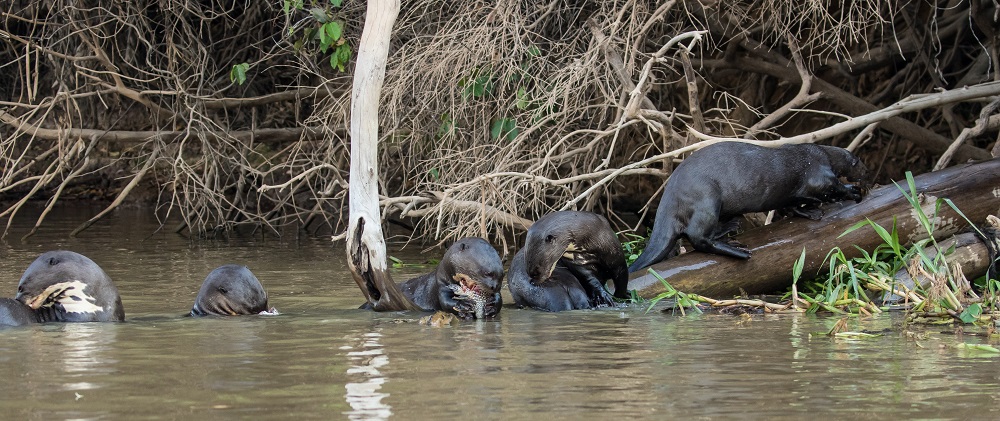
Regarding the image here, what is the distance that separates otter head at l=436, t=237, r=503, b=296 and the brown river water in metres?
0.16

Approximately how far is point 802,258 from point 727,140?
1.02 meters

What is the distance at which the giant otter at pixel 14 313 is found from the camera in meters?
4.80

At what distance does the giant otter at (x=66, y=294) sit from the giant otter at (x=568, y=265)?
5.51ft

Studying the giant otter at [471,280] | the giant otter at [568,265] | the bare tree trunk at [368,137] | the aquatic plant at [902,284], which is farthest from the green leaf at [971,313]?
A: the bare tree trunk at [368,137]

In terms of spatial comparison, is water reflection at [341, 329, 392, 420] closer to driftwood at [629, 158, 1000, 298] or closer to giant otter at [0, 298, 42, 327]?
giant otter at [0, 298, 42, 327]

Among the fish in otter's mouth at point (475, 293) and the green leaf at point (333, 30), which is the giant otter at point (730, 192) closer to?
the fish in otter's mouth at point (475, 293)

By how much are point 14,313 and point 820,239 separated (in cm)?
335

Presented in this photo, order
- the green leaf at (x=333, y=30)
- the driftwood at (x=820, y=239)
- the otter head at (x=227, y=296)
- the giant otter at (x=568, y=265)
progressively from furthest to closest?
the green leaf at (x=333, y=30) < the driftwood at (x=820, y=239) < the giant otter at (x=568, y=265) < the otter head at (x=227, y=296)

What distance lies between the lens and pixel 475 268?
17.1 feet

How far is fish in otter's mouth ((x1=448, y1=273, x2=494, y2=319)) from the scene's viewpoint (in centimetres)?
518

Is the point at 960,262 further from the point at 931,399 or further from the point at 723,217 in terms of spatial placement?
the point at 931,399

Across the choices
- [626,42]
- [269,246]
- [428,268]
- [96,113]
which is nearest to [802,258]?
[626,42]

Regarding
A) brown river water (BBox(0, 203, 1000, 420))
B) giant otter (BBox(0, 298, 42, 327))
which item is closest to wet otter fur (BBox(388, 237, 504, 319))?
brown river water (BBox(0, 203, 1000, 420))

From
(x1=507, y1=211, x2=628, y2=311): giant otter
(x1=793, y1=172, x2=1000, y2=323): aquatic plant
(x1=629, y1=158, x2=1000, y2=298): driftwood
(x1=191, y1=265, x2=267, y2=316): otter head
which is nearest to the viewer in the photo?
(x1=793, y1=172, x2=1000, y2=323): aquatic plant
